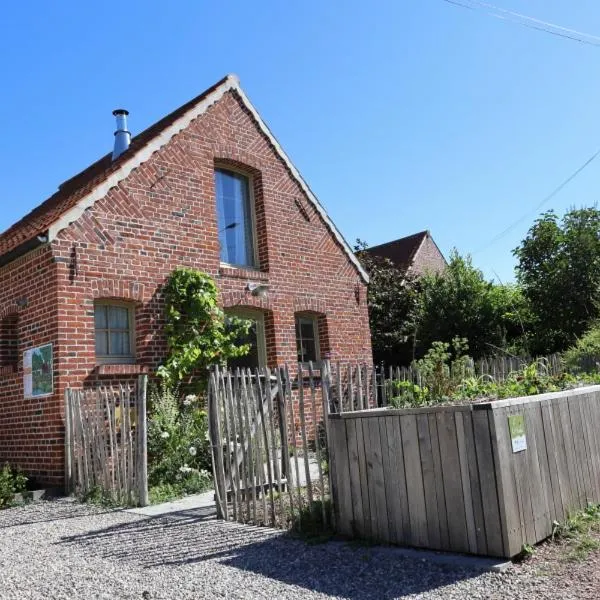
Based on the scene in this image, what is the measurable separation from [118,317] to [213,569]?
18.9 feet

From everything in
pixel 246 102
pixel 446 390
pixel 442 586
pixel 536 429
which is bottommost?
pixel 442 586

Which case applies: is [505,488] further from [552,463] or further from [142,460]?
[142,460]

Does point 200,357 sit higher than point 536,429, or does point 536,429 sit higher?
point 200,357

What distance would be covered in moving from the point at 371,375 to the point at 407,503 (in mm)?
1677

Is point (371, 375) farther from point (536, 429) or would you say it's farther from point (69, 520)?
point (69, 520)

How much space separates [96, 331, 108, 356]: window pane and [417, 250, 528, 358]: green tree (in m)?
11.5

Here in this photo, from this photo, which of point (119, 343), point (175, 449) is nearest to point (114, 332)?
point (119, 343)

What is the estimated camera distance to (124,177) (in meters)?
10.2

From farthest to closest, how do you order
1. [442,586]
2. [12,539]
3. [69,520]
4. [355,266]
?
[355,266], [69,520], [12,539], [442,586]

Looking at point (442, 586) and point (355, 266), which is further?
point (355, 266)

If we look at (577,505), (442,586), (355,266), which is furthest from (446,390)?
(355,266)

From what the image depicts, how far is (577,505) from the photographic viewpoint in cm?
542

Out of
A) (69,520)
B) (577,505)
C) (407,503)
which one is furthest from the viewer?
(69,520)

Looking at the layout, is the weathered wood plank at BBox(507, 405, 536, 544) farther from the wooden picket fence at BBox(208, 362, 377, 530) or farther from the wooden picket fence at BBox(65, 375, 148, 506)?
the wooden picket fence at BBox(65, 375, 148, 506)
